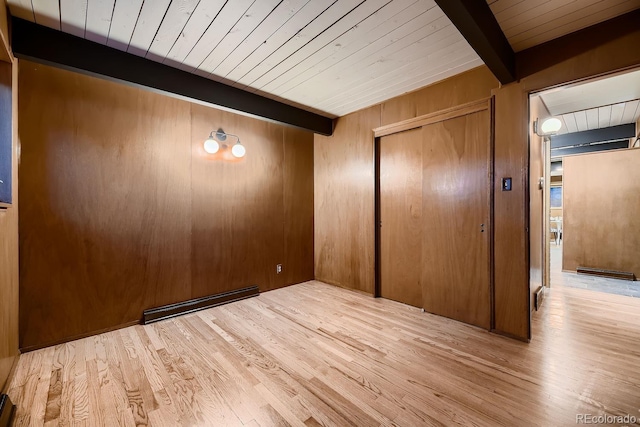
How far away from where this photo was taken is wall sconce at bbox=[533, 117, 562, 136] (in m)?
2.87

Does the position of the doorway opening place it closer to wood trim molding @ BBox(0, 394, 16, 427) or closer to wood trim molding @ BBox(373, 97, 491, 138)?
wood trim molding @ BBox(373, 97, 491, 138)

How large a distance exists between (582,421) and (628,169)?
510 centimetres

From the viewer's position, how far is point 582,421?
1.44 meters

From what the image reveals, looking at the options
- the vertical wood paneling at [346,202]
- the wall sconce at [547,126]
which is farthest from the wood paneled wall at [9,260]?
the wall sconce at [547,126]

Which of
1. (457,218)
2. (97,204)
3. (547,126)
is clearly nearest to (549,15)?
(547,126)

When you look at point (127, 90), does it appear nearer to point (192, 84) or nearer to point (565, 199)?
point (192, 84)

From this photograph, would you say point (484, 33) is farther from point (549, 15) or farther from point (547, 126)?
point (547, 126)

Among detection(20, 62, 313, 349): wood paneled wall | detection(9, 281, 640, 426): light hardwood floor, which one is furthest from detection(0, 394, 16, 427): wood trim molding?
detection(20, 62, 313, 349): wood paneled wall

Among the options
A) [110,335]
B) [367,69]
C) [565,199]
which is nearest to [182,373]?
[110,335]

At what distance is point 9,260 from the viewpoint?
1838mm

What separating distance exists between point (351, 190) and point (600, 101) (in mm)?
3504

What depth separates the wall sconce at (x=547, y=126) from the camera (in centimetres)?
287

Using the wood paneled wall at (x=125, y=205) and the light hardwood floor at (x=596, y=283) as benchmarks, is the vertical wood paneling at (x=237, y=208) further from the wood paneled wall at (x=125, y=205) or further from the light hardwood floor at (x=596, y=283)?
the light hardwood floor at (x=596, y=283)

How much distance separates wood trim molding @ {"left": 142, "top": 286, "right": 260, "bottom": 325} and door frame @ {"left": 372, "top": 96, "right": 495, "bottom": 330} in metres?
1.78
